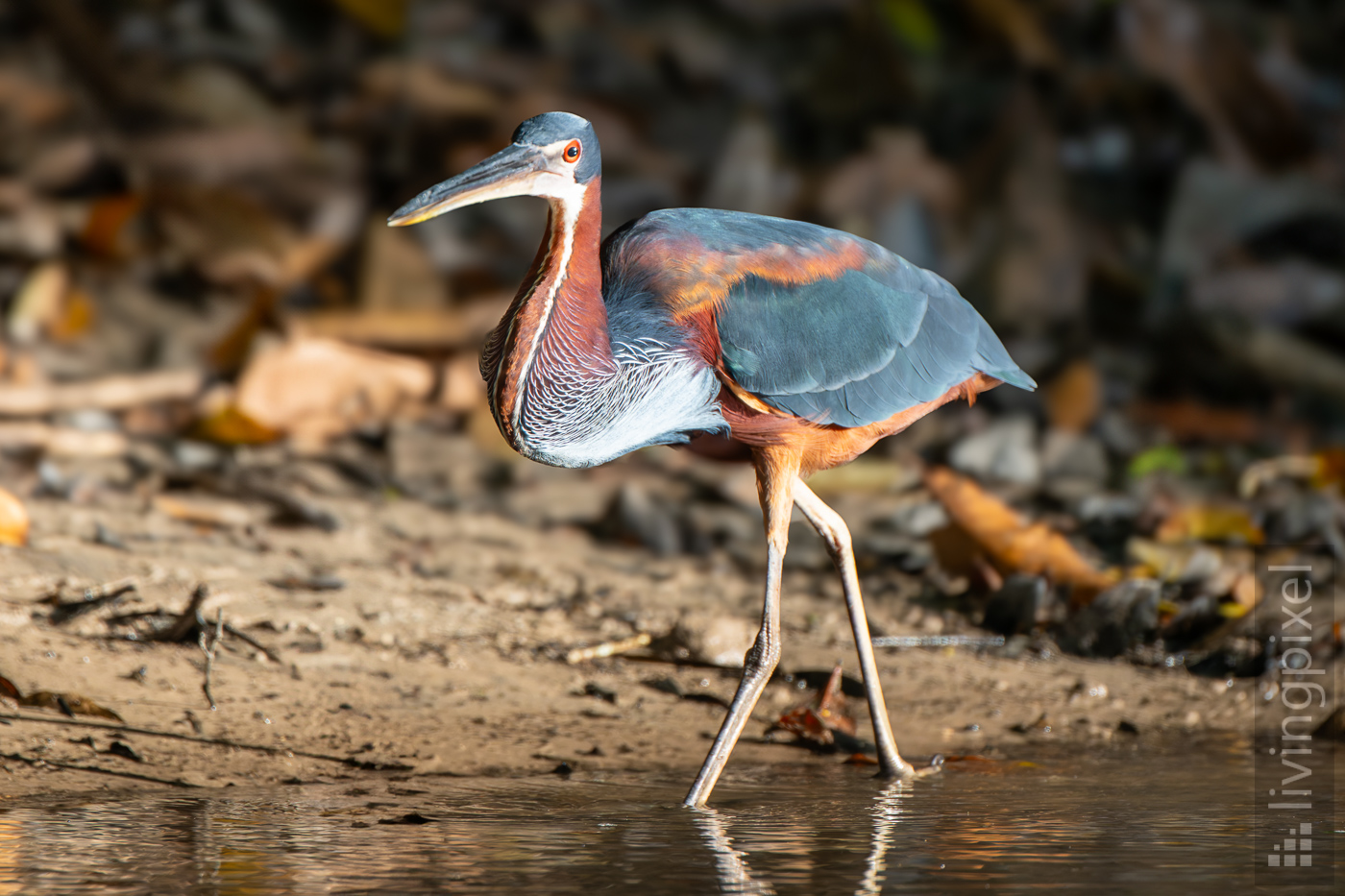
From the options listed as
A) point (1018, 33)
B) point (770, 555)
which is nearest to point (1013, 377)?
point (770, 555)

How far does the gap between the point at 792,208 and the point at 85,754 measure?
5.91 meters

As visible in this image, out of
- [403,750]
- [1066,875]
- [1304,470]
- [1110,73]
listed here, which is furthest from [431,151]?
[1066,875]

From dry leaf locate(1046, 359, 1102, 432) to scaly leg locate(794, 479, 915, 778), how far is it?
3.41 metres

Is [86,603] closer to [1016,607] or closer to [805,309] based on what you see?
[805,309]

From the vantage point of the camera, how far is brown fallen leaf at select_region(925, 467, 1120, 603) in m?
5.13

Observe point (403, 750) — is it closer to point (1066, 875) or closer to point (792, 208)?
point (1066, 875)

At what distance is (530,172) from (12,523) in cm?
227

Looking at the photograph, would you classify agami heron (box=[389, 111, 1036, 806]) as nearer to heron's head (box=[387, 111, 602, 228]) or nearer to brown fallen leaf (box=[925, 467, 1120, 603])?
heron's head (box=[387, 111, 602, 228])

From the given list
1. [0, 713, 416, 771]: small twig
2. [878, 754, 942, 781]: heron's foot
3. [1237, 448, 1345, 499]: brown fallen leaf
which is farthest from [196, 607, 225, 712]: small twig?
[1237, 448, 1345, 499]: brown fallen leaf

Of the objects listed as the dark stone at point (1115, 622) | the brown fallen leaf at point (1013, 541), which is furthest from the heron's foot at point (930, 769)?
the brown fallen leaf at point (1013, 541)

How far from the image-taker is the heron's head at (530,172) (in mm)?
3189

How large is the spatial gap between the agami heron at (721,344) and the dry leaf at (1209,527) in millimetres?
1992

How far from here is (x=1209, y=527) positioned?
5.91 m

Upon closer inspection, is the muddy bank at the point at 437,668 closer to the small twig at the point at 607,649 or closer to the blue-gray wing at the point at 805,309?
the small twig at the point at 607,649
